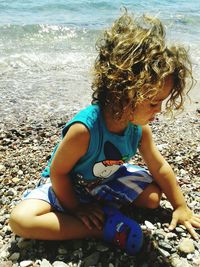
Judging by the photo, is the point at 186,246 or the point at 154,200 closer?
the point at 186,246

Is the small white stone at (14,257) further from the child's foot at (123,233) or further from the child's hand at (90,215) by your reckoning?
the child's foot at (123,233)

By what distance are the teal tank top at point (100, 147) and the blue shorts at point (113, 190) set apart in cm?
10

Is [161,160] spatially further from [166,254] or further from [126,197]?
[166,254]

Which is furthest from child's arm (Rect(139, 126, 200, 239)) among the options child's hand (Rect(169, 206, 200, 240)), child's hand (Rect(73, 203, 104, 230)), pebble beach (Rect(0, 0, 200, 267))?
child's hand (Rect(73, 203, 104, 230))

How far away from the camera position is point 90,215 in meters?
3.31

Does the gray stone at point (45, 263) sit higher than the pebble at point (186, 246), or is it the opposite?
the pebble at point (186, 246)

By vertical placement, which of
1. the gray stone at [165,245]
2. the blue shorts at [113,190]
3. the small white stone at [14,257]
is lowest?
the small white stone at [14,257]

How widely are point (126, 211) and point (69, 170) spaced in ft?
2.61

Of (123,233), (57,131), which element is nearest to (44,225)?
(123,233)

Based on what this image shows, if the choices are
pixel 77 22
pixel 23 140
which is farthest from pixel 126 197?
pixel 77 22

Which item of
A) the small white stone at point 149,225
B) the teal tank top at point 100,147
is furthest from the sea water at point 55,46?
the small white stone at point 149,225

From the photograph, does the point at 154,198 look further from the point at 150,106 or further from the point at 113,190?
the point at 150,106

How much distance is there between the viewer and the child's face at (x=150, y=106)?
299cm

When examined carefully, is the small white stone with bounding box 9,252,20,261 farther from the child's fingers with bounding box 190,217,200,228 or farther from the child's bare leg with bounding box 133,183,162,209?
the child's fingers with bounding box 190,217,200,228
